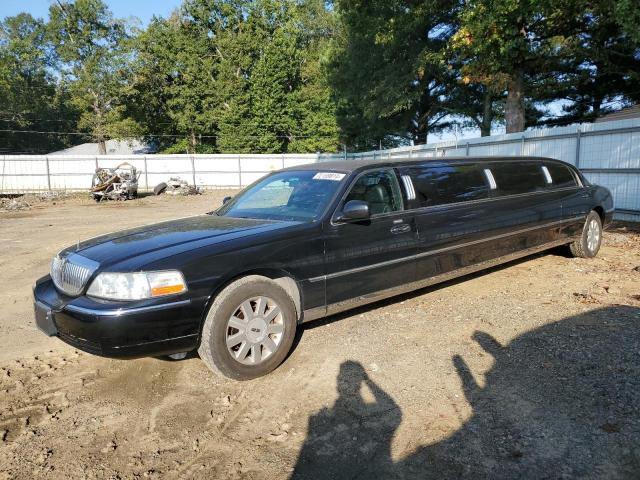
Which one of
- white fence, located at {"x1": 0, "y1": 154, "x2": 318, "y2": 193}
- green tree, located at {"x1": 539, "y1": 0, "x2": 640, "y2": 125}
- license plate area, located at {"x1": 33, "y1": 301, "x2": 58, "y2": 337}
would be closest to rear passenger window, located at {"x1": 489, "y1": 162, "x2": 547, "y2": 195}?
license plate area, located at {"x1": 33, "y1": 301, "x2": 58, "y2": 337}

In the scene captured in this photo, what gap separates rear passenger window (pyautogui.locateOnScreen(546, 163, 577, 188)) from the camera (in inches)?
250

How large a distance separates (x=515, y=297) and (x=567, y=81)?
23.1 m

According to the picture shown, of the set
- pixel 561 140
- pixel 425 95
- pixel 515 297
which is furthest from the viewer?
pixel 425 95

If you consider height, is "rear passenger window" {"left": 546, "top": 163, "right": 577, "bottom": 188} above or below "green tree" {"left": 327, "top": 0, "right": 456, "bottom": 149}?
below

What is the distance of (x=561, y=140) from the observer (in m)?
11.1

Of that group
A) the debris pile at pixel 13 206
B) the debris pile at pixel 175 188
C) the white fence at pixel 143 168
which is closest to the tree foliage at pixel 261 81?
the white fence at pixel 143 168

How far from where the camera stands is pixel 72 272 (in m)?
3.46

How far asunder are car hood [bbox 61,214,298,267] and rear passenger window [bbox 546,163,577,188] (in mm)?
4295

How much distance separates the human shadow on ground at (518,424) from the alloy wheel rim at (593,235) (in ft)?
10.9

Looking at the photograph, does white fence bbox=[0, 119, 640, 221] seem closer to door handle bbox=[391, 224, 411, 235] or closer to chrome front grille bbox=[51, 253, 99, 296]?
door handle bbox=[391, 224, 411, 235]

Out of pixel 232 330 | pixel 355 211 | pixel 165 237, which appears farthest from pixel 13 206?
pixel 355 211

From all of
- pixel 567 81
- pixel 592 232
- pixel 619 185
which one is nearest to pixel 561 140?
pixel 619 185

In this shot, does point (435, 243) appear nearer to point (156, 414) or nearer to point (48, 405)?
point (156, 414)

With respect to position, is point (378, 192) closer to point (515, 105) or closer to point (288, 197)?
point (288, 197)
